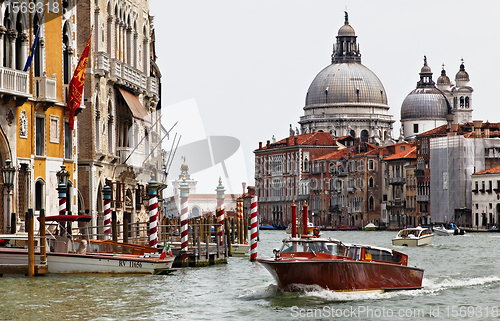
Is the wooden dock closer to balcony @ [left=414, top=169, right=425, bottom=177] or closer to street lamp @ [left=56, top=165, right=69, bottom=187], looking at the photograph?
street lamp @ [left=56, top=165, right=69, bottom=187]

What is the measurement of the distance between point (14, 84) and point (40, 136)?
8.35 feet

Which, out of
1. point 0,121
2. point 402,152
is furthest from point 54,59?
point 402,152

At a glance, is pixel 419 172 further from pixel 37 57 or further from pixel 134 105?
pixel 37 57

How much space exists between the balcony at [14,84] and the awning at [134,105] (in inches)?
323

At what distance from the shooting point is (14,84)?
88.1 ft

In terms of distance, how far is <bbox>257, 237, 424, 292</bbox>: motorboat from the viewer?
2159 centimetres

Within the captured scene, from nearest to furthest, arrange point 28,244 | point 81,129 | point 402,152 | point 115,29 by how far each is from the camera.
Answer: point 28,244 → point 81,129 → point 115,29 → point 402,152

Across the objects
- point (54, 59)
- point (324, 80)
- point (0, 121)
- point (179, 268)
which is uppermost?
point (324, 80)

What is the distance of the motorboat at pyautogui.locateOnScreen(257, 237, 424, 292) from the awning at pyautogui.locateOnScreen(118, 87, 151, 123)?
47.2 feet

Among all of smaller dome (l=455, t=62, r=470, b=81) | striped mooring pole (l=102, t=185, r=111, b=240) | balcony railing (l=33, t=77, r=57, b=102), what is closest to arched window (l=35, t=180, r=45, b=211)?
striped mooring pole (l=102, t=185, r=111, b=240)

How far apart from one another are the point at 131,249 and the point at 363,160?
9403cm

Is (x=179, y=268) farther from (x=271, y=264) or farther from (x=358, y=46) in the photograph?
(x=358, y=46)

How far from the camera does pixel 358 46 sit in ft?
509

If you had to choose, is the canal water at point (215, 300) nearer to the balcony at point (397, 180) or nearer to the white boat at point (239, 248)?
the white boat at point (239, 248)
